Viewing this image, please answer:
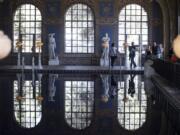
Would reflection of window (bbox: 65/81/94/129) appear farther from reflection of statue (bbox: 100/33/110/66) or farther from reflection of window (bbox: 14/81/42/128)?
reflection of statue (bbox: 100/33/110/66)

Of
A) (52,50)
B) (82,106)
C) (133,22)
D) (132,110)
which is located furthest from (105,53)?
(132,110)

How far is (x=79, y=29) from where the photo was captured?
130 feet

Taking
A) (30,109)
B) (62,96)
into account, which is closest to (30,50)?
(62,96)

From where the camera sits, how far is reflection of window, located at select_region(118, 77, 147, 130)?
371 inches

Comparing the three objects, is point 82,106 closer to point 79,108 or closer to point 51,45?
point 79,108

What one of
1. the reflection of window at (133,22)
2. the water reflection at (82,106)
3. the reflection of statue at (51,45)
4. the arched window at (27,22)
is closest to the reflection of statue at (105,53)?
the reflection of window at (133,22)

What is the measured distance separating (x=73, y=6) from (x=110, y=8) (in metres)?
2.97

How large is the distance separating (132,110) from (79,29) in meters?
28.5

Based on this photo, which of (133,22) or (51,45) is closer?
(51,45)

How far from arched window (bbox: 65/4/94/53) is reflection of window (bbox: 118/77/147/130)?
71.4 ft

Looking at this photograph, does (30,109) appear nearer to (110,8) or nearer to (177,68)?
(177,68)

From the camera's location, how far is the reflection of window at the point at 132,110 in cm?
A: 941

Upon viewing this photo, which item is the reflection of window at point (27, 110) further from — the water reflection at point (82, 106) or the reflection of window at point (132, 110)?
the reflection of window at point (132, 110)

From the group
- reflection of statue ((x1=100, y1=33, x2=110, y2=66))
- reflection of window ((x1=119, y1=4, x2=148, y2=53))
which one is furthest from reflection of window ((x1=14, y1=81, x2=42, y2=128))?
reflection of window ((x1=119, y1=4, x2=148, y2=53))
